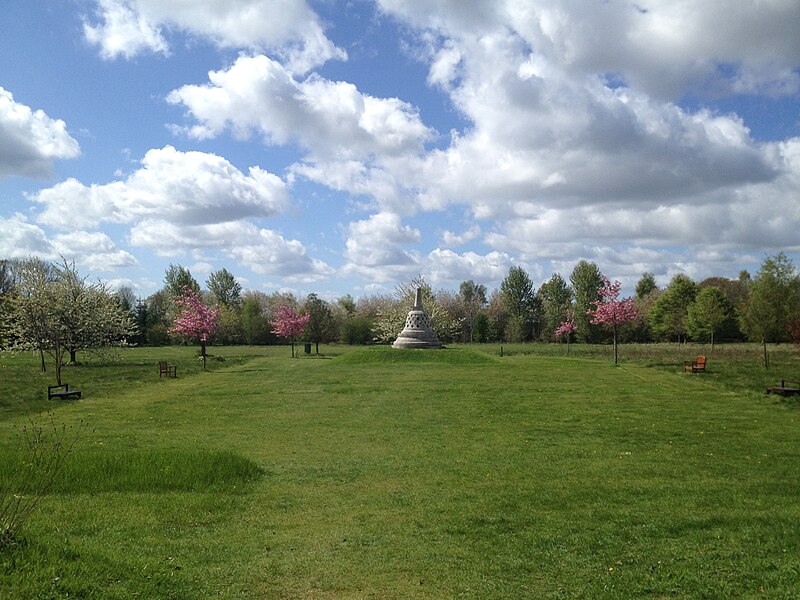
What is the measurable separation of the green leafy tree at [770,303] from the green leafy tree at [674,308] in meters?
36.1

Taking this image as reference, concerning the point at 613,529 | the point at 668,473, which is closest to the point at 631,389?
the point at 668,473

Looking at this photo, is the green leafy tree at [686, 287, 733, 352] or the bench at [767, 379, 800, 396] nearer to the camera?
the bench at [767, 379, 800, 396]

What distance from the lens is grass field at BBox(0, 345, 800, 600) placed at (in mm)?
7352

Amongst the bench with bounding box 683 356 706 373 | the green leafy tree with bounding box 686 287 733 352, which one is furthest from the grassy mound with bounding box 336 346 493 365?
the green leafy tree with bounding box 686 287 733 352

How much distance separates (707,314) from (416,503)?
63.8 m

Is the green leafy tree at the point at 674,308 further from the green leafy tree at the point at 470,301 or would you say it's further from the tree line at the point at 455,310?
the green leafy tree at the point at 470,301

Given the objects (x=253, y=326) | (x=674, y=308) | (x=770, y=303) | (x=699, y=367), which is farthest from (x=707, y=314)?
(x=253, y=326)

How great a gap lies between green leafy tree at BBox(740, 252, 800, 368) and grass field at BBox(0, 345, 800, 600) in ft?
63.6

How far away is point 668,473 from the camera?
1298cm

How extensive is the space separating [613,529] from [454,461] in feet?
16.6

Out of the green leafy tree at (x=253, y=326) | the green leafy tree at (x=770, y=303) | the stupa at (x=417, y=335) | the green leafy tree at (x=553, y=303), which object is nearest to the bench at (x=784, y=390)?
the green leafy tree at (x=770, y=303)

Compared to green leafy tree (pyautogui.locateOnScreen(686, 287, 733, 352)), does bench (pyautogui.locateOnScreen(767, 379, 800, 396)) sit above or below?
below

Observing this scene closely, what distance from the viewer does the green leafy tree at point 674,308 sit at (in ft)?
257

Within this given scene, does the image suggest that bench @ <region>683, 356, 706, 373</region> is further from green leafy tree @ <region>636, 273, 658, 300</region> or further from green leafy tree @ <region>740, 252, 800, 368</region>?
green leafy tree @ <region>636, 273, 658, 300</region>
